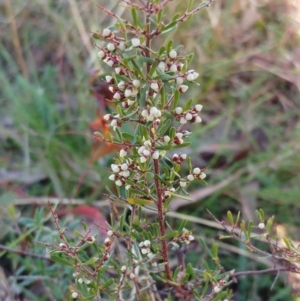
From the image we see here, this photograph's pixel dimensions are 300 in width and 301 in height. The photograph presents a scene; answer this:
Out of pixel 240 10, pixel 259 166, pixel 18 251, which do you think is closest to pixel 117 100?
pixel 18 251

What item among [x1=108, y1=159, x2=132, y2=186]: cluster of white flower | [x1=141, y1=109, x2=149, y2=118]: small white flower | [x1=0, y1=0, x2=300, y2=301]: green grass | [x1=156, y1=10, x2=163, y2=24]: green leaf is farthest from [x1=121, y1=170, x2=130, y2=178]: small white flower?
[x1=0, y1=0, x2=300, y2=301]: green grass

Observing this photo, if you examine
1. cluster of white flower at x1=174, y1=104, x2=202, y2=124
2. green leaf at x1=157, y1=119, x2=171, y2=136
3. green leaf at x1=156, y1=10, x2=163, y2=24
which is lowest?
green leaf at x1=157, y1=119, x2=171, y2=136

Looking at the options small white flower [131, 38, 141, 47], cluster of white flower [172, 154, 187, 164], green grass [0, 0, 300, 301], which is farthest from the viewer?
green grass [0, 0, 300, 301]

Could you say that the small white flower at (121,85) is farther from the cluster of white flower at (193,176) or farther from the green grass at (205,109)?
the green grass at (205,109)

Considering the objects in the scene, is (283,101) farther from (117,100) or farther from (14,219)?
(117,100)

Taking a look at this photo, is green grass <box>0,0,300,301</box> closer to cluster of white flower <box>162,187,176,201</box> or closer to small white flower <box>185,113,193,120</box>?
cluster of white flower <box>162,187,176,201</box>

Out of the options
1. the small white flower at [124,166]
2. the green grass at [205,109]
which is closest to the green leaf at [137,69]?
the small white flower at [124,166]
